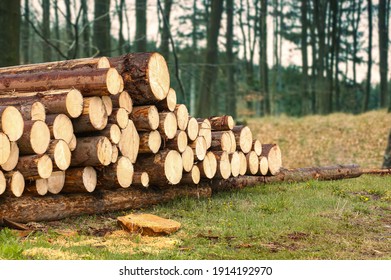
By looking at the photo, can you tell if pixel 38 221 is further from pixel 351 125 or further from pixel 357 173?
pixel 351 125

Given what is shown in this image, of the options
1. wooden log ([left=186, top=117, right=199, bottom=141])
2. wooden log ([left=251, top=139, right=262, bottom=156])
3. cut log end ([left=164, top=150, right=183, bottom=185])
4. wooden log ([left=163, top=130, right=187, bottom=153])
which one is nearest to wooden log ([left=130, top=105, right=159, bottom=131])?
wooden log ([left=163, top=130, right=187, bottom=153])

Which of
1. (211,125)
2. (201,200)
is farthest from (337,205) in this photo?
(211,125)

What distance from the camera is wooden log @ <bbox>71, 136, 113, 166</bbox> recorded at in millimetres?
8211

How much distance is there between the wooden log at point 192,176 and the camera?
984cm

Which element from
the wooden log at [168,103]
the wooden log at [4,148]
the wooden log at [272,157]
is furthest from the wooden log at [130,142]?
the wooden log at [272,157]

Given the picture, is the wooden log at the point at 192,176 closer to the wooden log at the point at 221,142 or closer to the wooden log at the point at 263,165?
the wooden log at the point at 221,142

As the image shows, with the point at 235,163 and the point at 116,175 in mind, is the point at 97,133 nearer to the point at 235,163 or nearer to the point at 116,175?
the point at 116,175

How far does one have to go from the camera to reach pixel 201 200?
9.98 metres

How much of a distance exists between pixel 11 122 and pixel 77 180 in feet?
4.65

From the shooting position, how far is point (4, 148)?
7062mm

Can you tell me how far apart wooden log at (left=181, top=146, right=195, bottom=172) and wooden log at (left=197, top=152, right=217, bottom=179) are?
0.87ft

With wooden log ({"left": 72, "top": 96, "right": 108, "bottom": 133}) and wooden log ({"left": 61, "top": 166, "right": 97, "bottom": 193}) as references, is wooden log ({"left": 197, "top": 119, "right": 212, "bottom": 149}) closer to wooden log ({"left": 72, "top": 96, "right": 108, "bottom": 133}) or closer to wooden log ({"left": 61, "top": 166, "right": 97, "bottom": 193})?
wooden log ({"left": 72, "top": 96, "right": 108, "bottom": 133})

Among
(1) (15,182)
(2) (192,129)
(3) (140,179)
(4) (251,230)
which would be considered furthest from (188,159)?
(1) (15,182)

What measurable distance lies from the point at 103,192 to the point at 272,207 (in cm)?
253
